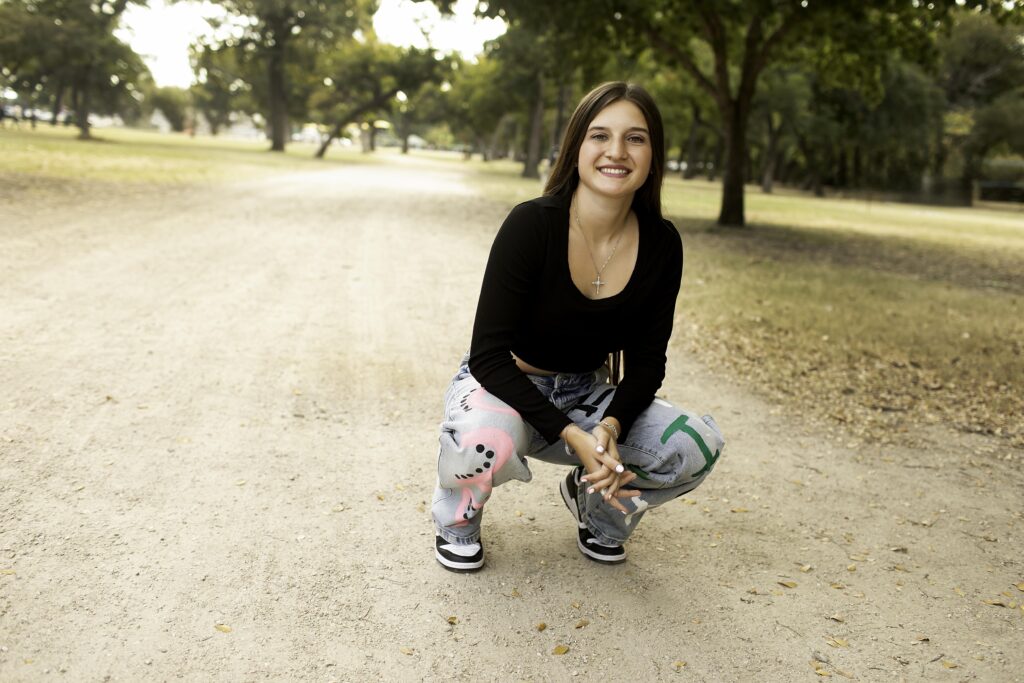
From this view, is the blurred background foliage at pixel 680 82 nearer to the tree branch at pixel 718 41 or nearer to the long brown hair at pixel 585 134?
the tree branch at pixel 718 41

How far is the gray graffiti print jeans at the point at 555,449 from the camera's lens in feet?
9.34

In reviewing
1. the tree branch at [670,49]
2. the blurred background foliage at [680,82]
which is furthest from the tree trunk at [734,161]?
the tree branch at [670,49]

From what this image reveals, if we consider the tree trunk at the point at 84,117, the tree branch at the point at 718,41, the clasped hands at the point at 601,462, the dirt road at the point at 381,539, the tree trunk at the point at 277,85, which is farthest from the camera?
the tree trunk at the point at 277,85

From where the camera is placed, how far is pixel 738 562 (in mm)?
3332

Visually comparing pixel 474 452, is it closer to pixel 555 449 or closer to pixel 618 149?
pixel 555 449

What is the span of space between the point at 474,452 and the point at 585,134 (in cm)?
121

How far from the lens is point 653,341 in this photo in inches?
122

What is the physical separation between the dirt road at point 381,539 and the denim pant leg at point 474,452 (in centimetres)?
26

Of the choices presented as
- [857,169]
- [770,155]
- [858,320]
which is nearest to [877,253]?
[858,320]

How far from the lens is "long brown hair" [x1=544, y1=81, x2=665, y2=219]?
2941 mm

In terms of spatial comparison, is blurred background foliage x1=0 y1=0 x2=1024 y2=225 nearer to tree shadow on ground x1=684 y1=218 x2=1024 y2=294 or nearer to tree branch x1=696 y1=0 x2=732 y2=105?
tree branch x1=696 y1=0 x2=732 y2=105

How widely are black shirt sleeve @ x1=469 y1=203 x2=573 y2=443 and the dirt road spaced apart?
0.69 meters

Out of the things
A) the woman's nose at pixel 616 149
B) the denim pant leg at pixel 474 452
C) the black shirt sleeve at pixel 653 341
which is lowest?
the denim pant leg at pixel 474 452

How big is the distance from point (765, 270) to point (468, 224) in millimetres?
5158
